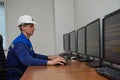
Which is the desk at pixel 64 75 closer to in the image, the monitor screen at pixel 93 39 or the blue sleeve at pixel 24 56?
the monitor screen at pixel 93 39

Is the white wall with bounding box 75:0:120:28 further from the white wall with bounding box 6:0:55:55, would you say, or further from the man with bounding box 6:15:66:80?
the white wall with bounding box 6:0:55:55

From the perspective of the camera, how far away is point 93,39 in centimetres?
207

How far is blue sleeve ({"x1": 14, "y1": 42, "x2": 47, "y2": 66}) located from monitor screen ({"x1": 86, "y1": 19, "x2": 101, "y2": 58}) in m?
0.50

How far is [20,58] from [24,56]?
0.05 meters

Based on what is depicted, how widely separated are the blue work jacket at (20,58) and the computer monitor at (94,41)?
0.50m

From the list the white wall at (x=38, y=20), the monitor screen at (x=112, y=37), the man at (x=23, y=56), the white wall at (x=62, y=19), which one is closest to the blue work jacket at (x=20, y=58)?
the man at (x=23, y=56)

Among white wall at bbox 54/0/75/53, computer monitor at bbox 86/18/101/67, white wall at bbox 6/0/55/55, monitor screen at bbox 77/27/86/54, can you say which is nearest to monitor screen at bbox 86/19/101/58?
computer monitor at bbox 86/18/101/67

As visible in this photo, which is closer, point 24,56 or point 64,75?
point 64,75

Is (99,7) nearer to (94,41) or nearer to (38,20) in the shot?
(94,41)

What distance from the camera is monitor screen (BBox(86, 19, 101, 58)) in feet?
6.23

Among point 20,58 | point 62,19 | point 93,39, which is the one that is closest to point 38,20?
point 62,19

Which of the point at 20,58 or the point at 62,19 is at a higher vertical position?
the point at 62,19

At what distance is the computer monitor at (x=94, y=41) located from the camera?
1.89 m

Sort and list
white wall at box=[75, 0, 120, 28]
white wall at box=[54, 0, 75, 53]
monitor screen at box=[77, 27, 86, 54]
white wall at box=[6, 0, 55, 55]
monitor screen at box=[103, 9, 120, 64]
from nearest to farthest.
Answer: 1. monitor screen at box=[103, 9, 120, 64]
2. white wall at box=[75, 0, 120, 28]
3. monitor screen at box=[77, 27, 86, 54]
4. white wall at box=[54, 0, 75, 53]
5. white wall at box=[6, 0, 55, 55]
